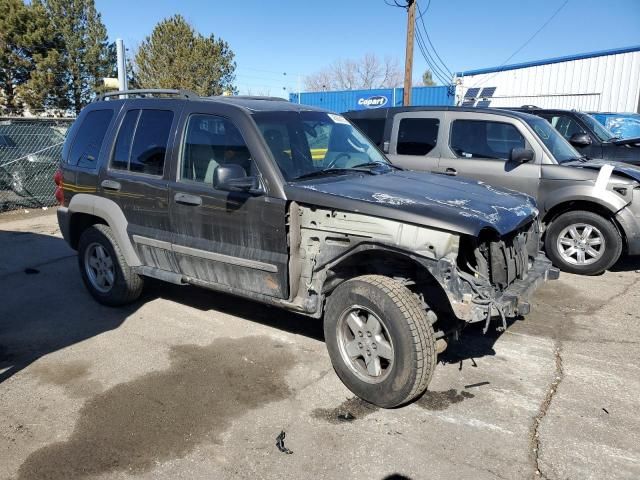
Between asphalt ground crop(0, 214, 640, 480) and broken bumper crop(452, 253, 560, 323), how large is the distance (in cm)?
68

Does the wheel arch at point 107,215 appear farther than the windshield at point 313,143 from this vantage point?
Yes

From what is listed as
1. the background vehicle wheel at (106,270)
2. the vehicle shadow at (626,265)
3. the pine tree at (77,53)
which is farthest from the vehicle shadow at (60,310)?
the pine tree at (77,53)

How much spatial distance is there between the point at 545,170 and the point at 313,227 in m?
3.97

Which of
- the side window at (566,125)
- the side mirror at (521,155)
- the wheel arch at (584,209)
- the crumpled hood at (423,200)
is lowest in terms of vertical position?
the wheel arch at (584,209)

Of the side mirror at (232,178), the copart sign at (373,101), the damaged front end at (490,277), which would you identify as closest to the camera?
the damaged front end at (490,277)

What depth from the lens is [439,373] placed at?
395 centimetres

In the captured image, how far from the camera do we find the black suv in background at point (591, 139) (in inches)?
311

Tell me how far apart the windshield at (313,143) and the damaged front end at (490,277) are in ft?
4.42

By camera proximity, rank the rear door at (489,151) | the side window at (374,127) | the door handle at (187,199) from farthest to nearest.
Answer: the side window at (374,127), the rear door at (489,151), the door handle at (187,199)

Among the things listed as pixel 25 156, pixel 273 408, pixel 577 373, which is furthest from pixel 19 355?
pixel 25 156

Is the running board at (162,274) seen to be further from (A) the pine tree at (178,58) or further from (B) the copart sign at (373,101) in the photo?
(A) the pine tree at (178,58)

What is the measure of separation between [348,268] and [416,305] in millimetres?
615

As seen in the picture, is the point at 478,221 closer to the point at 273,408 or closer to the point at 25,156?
the point at 273,408

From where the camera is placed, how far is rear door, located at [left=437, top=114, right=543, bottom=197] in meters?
6.48
